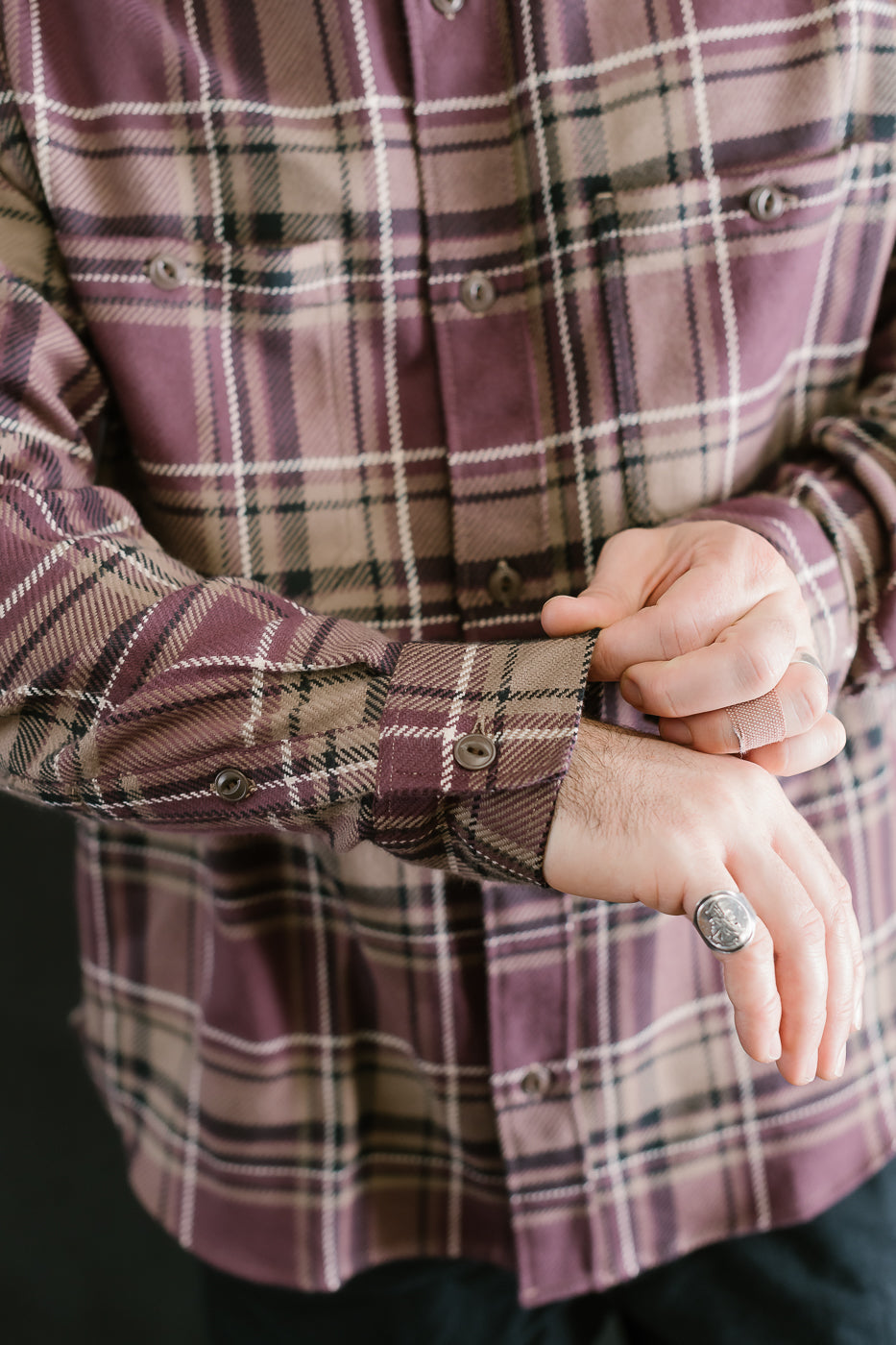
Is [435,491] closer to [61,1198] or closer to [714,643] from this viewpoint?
[714,643]

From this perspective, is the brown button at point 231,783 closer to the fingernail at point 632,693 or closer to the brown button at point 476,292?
the fingernail at point 632,693


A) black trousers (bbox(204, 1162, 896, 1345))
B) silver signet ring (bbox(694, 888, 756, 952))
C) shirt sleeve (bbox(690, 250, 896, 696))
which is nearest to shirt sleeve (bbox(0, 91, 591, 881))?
silver signet ring (bbox(694, 888, 756, 952))

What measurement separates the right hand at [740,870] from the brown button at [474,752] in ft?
0.17

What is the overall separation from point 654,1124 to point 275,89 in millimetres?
966

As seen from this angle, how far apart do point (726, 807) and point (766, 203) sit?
0.47 m

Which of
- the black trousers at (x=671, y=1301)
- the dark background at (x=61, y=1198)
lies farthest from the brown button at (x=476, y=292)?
the dark background at (x=61, y=1198)

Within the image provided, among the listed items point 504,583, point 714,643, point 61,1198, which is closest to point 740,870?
point 714,643

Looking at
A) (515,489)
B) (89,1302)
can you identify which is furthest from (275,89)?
(89,1302)

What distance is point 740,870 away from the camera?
0.55 metres

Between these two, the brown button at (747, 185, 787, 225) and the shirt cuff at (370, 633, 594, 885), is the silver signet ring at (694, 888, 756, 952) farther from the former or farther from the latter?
the brown button at (747, 185, 787, 225)

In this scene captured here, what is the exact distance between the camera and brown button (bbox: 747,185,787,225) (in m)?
0.67

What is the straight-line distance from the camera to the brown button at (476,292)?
699 millimetres

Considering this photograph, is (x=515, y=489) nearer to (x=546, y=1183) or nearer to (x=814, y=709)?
(x=814, y=709)

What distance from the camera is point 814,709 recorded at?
0.57m
